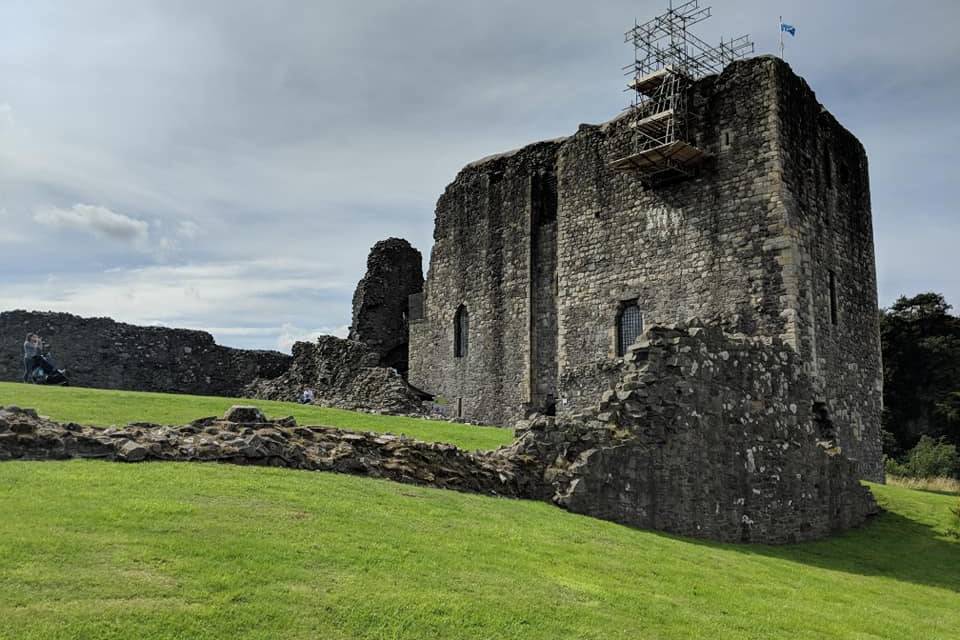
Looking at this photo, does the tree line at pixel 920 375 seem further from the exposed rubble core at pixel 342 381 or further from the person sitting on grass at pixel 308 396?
the person sitting on grass at pixel 308 396

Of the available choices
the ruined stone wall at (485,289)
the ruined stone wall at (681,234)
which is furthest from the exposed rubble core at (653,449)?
the ruined stone wall at (485,289)

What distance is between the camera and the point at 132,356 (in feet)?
101

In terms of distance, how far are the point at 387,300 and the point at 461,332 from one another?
258 inches

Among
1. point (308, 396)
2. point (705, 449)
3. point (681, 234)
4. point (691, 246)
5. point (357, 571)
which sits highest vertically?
point (681, 234)

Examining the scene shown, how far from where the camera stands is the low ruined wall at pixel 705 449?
13.0m

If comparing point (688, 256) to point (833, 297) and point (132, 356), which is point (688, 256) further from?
point (132, 356)

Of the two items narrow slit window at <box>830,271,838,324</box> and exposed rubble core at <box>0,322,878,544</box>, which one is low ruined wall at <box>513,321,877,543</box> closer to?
exposed rubble core at <box>0,322,878,544</box>

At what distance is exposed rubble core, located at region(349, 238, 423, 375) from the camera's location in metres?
36.7

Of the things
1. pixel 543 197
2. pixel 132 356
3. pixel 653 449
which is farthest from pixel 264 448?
pixel 132 356

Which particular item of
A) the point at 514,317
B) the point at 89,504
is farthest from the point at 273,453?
the point at 514,317

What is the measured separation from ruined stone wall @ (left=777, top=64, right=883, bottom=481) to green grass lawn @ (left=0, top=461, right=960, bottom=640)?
1013cm

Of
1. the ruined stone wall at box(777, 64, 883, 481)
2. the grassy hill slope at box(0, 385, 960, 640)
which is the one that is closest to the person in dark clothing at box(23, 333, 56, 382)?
the grassy hill slope at box(0, 385, 960, 640)

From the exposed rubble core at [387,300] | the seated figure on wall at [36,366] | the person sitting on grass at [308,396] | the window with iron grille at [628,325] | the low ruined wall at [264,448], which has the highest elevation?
the exposed rubble core at [387,300]

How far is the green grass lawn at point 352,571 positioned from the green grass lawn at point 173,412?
16.2 ft
